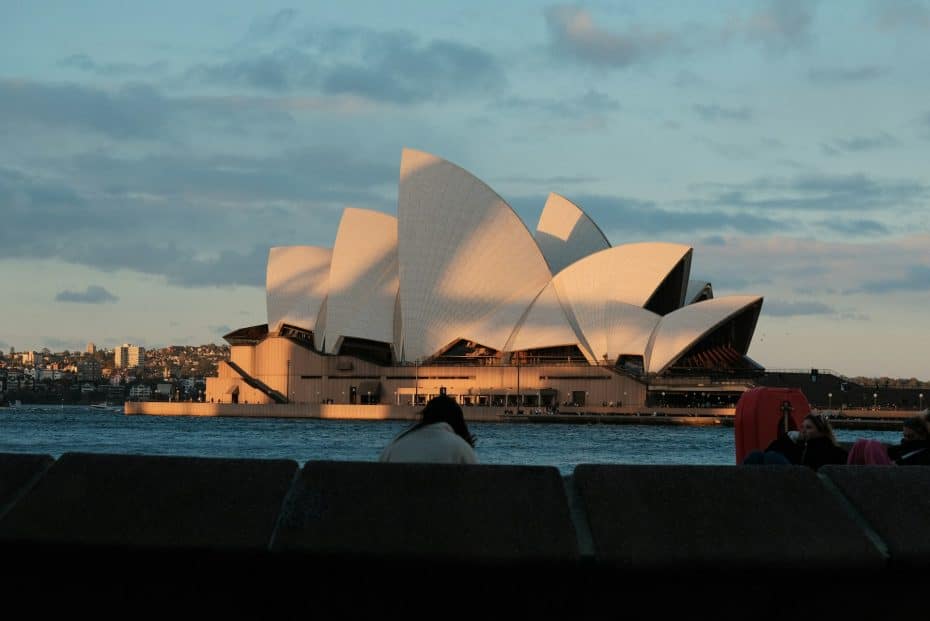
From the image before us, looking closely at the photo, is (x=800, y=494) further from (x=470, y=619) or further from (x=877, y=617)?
(x=470, y=619)

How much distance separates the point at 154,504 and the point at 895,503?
5.52 feet

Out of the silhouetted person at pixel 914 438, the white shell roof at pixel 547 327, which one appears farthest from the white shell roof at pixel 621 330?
the silhouetted person at pixel 914 438

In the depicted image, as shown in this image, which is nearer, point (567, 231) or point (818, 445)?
point (818, 445)

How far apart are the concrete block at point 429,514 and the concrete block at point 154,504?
0.23 ft

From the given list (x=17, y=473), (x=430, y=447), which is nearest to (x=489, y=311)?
(x=430, y=447)

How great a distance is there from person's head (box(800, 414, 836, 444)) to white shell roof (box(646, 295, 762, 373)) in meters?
60.0

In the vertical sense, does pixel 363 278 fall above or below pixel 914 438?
above

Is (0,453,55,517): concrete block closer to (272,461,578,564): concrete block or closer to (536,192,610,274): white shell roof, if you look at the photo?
(272,461,578,564): concrete block

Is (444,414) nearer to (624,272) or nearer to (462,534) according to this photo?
(462,534)

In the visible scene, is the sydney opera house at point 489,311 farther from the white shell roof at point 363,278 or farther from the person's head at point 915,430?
the person's head at point 915,430

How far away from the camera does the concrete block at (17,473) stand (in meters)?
3.23

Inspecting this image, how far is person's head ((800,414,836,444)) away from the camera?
711 centimetres

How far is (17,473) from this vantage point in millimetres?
3281

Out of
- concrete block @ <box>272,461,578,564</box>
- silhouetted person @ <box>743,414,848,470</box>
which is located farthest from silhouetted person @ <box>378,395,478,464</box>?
silhouetted person @ <box>743,414,848,470</box>
